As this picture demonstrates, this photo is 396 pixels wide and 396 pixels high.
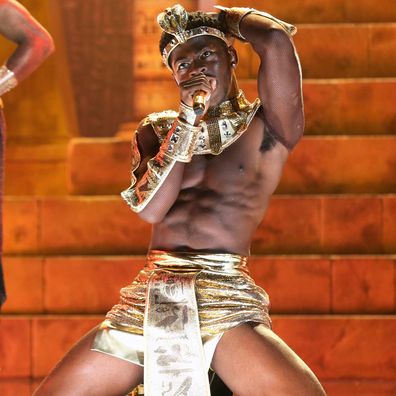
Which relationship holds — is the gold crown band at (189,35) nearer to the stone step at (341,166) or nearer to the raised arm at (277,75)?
the raised arm at (277,75)

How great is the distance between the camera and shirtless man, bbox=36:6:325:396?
12.5 feet

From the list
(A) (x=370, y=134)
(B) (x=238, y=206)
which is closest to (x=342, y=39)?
(A) (x=370, y=134)

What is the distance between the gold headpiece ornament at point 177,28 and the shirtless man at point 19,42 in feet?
4.92

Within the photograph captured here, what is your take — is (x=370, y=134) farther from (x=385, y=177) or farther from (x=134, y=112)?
(x=134, y=112)

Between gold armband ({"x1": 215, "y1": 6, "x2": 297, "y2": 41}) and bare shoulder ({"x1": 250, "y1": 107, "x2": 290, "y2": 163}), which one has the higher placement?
gold armband ({"x1": 215, "y1": 6, "x2": 297, "y2": 41})

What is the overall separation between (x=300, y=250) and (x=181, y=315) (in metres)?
2.48

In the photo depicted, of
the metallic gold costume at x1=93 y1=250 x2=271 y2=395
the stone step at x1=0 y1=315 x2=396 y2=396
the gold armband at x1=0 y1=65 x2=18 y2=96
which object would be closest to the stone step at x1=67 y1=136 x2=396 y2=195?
the stone step at x1=0 y1=315 x2=396 y2=396

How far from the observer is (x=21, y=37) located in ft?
18.1

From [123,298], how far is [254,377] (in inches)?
23.9

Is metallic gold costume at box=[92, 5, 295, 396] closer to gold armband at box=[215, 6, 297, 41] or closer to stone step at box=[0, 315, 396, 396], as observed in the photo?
gold armband at box=[215, 6, 297, 41]

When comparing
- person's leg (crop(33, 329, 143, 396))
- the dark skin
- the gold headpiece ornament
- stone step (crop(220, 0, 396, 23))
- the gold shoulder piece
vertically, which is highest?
stone step (crop(220, 0, 396, 23))

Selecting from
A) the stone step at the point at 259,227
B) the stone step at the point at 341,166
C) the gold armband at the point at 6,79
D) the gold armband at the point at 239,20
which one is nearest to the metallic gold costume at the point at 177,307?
the gold armband at the point at 239,20

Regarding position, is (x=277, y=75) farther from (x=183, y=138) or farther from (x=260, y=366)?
(x=260, y=366)

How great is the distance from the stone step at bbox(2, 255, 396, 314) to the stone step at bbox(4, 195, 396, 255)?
18 centimetres
